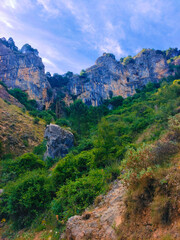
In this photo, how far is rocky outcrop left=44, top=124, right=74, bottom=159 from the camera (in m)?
15.1

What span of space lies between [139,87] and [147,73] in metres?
7.70

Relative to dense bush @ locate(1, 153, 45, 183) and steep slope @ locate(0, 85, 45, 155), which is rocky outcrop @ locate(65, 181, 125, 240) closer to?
dense bush @ locate(1, 153, 45, 183)

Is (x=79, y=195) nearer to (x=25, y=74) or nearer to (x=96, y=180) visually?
(x=96, y=180)

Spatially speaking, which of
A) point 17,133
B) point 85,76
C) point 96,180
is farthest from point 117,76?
point 96,180

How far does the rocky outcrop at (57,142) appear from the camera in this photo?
596 inches

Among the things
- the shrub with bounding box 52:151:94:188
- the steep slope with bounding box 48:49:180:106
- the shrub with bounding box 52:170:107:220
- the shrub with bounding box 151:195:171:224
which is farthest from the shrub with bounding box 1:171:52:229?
the steep slope with bounding box 48:49:180:106

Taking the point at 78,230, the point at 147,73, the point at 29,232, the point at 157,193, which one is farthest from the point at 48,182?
the point at 147,73

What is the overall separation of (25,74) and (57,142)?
3997cm

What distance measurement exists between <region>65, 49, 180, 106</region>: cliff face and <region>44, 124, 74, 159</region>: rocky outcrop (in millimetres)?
35488

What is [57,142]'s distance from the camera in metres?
15.3

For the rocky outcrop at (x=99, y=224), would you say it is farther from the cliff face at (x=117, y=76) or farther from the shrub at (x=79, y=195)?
the cliff face at (x=117, y=76)

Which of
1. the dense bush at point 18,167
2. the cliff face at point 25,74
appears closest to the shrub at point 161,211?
the dense bush at point 18,167

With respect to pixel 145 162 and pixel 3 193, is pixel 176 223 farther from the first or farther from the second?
pixel 3 193

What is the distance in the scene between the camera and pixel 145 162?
3.54 metres
